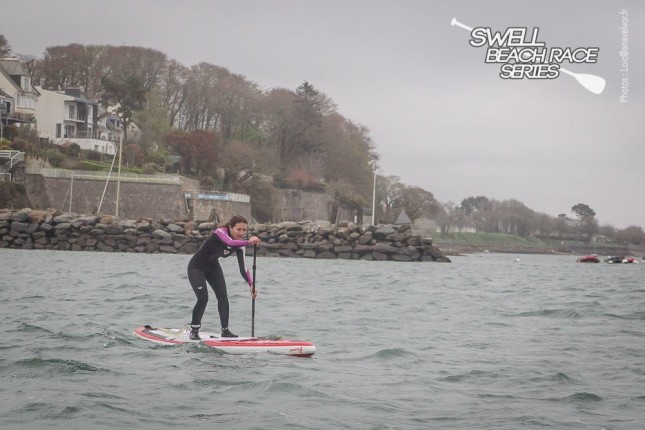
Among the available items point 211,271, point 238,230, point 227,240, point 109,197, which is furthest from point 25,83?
point 227,240

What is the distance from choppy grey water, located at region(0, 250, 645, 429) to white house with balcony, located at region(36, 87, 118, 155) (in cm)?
6180

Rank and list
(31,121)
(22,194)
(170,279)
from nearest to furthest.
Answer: (170,279) → (22,194) → (31,121)

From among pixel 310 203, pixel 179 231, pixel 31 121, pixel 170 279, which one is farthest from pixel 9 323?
pixel 310 203

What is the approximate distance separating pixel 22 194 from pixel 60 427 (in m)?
61.4

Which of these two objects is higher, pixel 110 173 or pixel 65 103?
pixel 65 103

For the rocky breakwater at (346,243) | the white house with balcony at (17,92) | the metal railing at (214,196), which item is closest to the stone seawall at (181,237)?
the rocky breakwater at (346,243)

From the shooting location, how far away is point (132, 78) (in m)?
85.2

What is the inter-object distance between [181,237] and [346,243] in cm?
902

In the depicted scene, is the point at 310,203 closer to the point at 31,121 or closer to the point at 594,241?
the point at 31,121

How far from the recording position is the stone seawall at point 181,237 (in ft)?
173

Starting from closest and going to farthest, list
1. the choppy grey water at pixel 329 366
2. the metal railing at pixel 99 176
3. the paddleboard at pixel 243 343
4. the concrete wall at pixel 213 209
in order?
1. the choppy grey water at pixel 329 366
2. the paddleboard at pixel 243 343
3. the metal railing at pixel 99 176
4. the concrete wall at pixel 213 209

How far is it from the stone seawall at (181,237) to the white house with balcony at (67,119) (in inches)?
1143

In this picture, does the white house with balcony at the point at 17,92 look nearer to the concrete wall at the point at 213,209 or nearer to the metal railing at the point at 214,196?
the metal railing at the point at 214,196

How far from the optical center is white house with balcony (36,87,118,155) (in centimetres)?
8406
